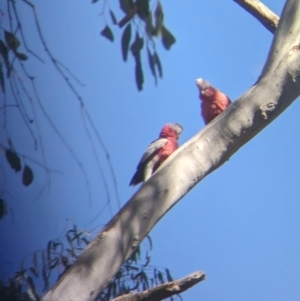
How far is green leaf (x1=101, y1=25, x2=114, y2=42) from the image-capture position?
1.48 m

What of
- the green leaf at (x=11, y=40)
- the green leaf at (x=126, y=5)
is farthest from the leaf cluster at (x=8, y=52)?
the green leaf at (x=126, y=5)

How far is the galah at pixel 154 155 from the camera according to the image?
1.44 metres

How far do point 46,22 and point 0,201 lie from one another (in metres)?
0.50

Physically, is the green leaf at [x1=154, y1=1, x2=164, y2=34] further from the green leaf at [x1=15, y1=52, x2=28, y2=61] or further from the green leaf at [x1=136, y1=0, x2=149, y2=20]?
the green leaf at [x1=15, y1=52, x2=28, y2=61]

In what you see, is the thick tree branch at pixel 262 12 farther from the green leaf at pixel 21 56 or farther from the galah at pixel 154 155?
the green leaf at pixel 21 56

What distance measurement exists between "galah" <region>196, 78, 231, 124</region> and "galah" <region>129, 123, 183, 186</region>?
0.37 feet

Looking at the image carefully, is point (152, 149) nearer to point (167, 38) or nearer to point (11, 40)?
point (167, 38)

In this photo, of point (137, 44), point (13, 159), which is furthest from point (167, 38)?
point (13, 159)

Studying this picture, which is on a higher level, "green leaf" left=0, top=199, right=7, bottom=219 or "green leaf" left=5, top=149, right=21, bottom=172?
"green leaf" left=5, top=149, right=21, bottom=172

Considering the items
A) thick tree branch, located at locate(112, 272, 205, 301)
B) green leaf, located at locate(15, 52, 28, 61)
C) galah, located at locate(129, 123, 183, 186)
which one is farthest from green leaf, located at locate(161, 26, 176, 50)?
thick tree branch, located at locate(112, 272, 205, 301)

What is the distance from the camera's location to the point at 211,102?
4.68 feet

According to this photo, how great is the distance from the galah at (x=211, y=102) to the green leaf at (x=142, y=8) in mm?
255

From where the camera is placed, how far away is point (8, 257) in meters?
1.52

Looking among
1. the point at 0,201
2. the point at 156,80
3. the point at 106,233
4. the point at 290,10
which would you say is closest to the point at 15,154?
the point at 0,201
